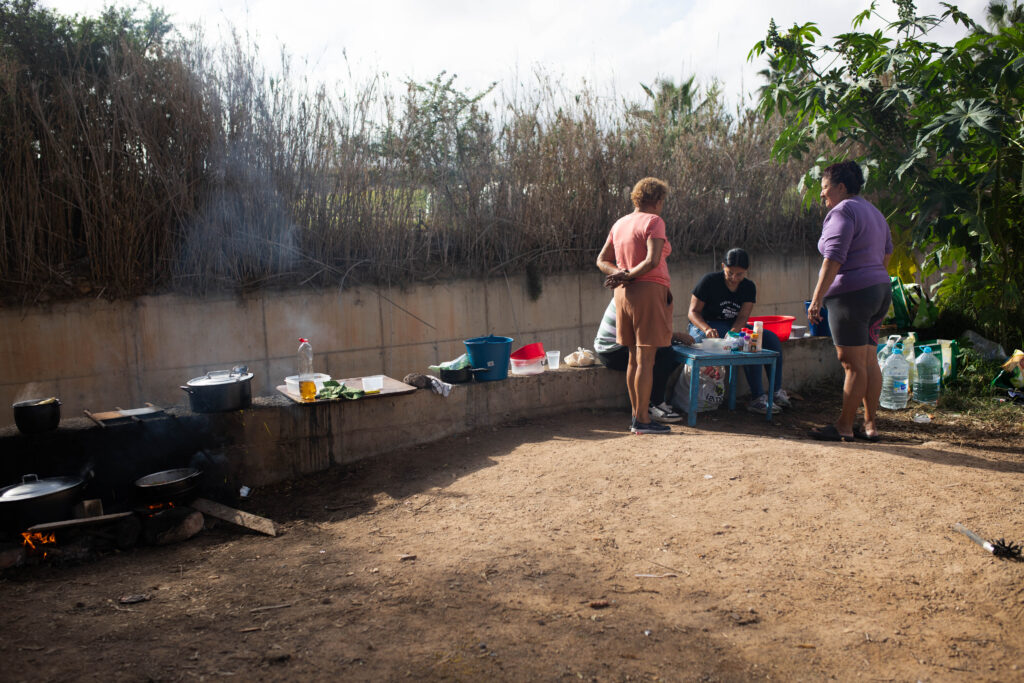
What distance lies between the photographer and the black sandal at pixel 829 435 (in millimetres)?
5047

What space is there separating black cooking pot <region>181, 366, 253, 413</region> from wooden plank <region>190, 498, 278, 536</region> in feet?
2.09

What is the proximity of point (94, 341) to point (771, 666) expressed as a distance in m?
5.66

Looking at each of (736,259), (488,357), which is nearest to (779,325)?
(736,259)

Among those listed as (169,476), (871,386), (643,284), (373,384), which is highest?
(643,284)

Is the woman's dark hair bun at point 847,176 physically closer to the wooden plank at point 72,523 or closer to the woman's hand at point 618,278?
the woman's hand at point 618,278

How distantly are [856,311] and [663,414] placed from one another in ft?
5.48

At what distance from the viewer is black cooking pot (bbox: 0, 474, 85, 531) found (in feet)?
11.8

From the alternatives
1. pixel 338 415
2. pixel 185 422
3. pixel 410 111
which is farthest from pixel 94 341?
pixel 410 111

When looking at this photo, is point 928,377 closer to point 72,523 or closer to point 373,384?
point 373,384

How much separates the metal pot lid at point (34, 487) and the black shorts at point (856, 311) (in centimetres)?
475

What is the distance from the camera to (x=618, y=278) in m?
5.08

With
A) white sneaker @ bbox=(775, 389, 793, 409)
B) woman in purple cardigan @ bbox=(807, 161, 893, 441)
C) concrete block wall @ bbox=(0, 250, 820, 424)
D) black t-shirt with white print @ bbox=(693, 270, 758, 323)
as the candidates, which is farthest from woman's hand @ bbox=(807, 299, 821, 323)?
concrete block wall @ bbox=(0, 250, 820, 424)

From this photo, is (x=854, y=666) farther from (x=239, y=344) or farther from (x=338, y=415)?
(x=239, y=344)

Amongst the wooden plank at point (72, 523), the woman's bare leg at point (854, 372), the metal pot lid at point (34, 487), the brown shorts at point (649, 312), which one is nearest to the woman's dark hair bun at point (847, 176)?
the woman's bare leg at point (854, 372)
